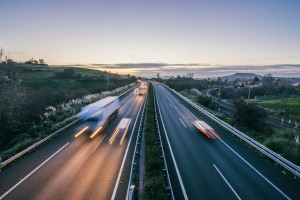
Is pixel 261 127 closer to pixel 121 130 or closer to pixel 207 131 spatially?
pixel 207 131

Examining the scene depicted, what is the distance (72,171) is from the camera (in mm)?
13094

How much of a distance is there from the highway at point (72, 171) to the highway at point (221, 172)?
10.9ft

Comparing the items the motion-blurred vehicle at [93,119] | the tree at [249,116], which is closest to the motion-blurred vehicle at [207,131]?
the tree at [249,116]

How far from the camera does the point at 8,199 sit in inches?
394

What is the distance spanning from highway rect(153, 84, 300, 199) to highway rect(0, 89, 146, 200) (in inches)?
131

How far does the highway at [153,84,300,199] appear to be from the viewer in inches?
431

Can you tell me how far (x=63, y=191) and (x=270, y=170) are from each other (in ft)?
41.2

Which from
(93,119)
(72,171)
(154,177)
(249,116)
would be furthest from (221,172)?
(249,116)

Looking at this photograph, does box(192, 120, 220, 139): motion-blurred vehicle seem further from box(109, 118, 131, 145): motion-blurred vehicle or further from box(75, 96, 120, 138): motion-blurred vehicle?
box(75, 96, 120, 138): motion-blurred vehicle

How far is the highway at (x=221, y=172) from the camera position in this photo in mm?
10938

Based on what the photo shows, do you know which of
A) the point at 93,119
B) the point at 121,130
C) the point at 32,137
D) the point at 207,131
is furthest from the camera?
the point at 121,130

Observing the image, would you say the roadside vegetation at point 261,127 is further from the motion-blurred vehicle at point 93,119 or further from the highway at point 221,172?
the motion-blurred vehicle at point 93,119

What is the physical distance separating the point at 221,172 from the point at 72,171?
9196 millimetres

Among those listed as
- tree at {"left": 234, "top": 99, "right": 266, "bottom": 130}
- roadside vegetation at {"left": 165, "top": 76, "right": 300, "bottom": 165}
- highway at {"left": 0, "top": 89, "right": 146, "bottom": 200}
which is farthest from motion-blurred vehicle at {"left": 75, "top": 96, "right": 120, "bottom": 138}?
tree at {"left": 234, "top": 99, "right": 266, "bottom": 130}
